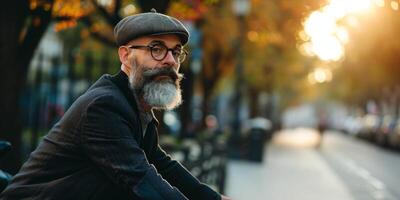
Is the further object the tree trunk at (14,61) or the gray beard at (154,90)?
the tree trunk at (14,61)

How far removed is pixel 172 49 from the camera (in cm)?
306

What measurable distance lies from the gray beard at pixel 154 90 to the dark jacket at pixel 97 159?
42 mm

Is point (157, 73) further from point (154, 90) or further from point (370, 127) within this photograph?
point (370, 127)

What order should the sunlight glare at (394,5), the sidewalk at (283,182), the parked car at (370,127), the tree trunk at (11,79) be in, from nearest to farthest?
the sunlight glare at (394,5)
the tree trunk at (11,79)
the sidewalk at (283,182)
the parked car at (370,127)

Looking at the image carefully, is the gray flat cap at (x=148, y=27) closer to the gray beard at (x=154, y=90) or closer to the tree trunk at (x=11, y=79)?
the gray beard at (x=154, y=90)

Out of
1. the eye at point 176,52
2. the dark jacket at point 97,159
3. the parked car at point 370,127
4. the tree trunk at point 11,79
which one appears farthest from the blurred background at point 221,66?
the dark jacket at point 97,159

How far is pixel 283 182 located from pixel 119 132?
12622 millimetres

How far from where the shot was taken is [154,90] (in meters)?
3.03

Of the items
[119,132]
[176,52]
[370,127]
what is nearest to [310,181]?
[176,52]

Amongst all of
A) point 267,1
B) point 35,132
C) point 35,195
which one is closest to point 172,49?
point 35,195

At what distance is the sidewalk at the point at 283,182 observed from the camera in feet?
41.3

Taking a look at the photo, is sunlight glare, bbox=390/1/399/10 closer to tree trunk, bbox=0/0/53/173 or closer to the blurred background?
the blurred background

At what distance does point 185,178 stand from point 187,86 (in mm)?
20390

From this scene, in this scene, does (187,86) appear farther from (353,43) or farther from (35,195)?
(35,195)
